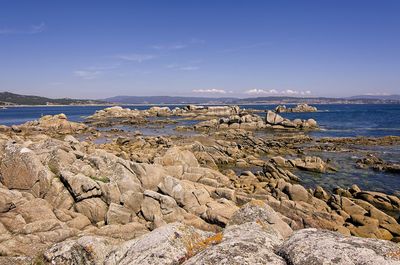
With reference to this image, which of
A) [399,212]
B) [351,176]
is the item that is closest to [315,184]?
[351,176]

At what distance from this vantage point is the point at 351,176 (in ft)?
118

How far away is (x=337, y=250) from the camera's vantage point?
5.49m

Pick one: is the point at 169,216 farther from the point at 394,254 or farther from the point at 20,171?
the point at 394,254

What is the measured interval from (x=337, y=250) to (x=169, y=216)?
44.7ft

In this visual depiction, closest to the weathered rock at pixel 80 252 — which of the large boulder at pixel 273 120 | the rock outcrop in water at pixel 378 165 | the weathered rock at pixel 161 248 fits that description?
the weathered rock at pixel 161 248

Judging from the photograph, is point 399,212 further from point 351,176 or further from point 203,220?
point 203,220

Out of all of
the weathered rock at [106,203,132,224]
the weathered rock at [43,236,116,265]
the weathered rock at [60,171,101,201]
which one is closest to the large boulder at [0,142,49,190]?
the weathered rock at [60,171,101,201]

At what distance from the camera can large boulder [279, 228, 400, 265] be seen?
5191 millimetres

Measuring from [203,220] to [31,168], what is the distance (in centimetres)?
1067

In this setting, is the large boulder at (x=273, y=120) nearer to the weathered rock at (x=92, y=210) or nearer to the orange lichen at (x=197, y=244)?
the weathered rock at (x=92, y=210)

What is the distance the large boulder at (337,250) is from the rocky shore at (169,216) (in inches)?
0.7

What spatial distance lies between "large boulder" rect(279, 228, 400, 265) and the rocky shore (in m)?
0.02

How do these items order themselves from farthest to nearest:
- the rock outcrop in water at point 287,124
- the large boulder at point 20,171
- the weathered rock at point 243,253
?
the rock outcrop in water at point 287,124 < the large boulder at point 20,171 < the weathered rock at point 243,253

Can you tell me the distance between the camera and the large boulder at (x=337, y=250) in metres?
5.19
